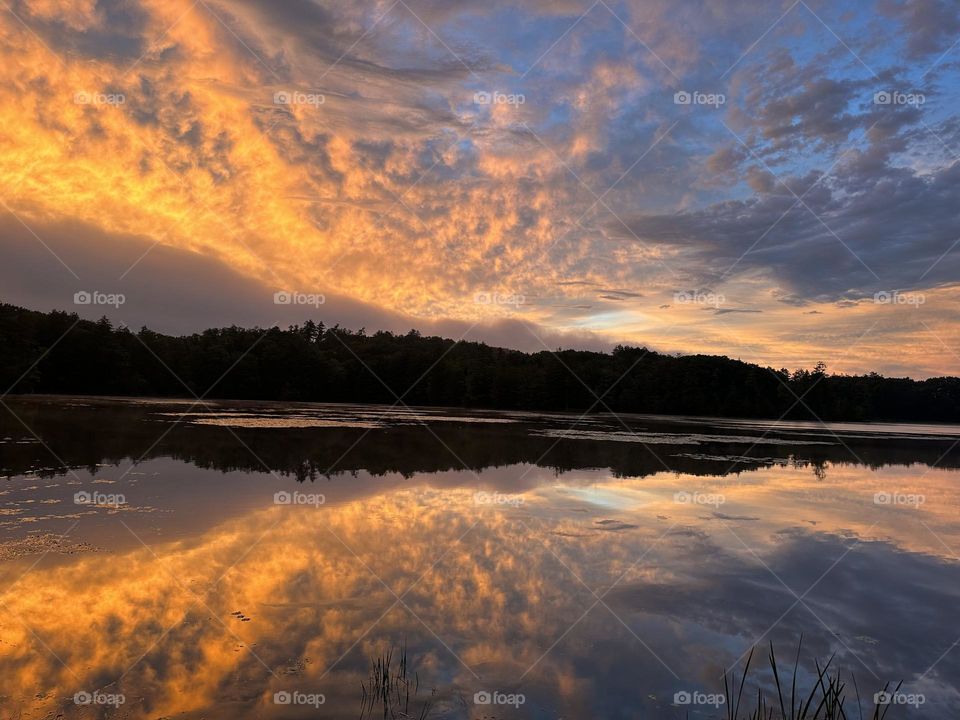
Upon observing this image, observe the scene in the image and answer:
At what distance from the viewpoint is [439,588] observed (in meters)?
9.59

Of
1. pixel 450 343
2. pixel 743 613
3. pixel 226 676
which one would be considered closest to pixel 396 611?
pixel 226 676

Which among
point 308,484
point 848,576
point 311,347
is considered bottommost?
point 848,576

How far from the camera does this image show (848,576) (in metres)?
11.8

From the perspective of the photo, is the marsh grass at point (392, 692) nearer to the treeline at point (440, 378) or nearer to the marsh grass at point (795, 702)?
the marsh grass at point (795, 702)

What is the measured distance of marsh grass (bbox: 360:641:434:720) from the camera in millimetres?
6109

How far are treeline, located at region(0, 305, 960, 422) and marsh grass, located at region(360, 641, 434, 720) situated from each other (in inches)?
3396

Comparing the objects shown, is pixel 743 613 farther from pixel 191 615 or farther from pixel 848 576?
pixel 191 615

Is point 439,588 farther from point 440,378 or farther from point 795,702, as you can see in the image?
point 440,378

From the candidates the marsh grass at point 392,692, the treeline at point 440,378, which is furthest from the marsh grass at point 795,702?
the treeline at point 440,378

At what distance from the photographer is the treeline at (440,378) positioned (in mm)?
85750

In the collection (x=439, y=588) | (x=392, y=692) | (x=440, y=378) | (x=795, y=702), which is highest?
(x=440, y=378)

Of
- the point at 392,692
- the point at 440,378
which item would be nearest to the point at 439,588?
the point at 392,692

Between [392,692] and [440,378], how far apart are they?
106690 mm

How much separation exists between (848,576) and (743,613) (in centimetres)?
366
